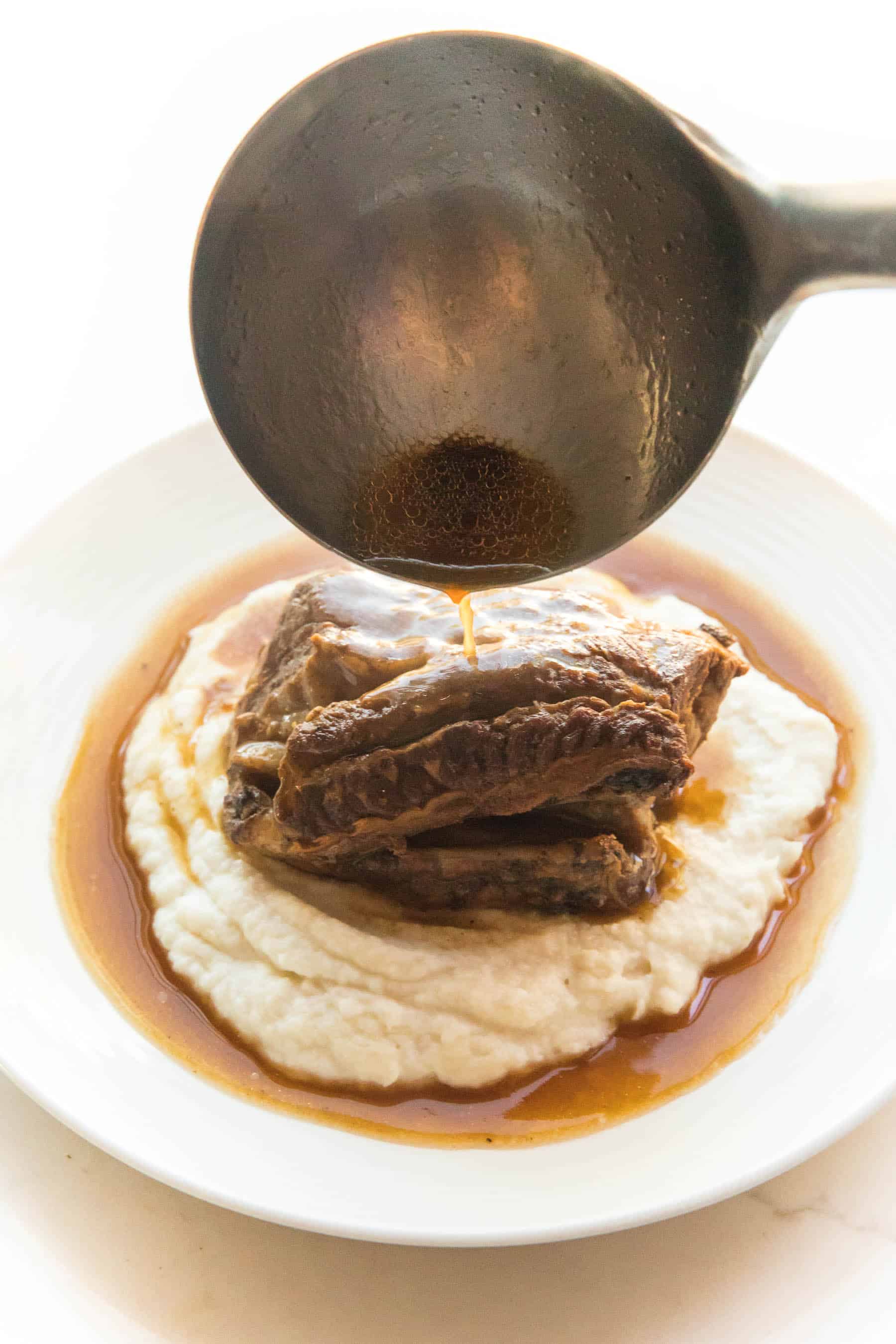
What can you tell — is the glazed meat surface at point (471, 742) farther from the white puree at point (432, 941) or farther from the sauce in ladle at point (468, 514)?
the sauce in ladle at point (468, 514)

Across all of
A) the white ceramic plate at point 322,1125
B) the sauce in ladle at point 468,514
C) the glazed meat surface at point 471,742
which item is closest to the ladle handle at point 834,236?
the sauce in ladle at point 468,514

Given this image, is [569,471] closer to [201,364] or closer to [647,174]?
[647,174]

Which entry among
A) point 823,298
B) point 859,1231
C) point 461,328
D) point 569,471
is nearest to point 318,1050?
point 859,1231

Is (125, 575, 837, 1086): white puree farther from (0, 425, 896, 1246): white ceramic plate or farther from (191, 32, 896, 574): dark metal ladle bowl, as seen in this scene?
(191, 32, 896, 574): dark metal ladle bowl

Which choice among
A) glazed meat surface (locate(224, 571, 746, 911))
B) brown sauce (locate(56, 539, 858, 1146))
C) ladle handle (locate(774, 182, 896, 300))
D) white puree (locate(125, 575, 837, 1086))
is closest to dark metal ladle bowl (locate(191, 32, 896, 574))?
ladle handle (locate(774, 182, 896, 300))

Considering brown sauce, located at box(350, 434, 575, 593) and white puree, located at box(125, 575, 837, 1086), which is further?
white puree, located at box(125, 575, 837, 1086)

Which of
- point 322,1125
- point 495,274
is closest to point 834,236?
point 495,274
